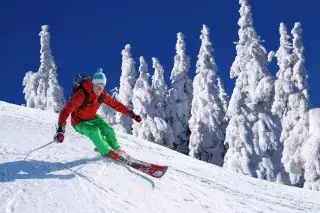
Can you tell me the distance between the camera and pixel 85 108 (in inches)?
397

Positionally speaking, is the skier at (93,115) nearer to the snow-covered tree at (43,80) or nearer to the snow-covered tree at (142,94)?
the snow-covered tree at (142,94)

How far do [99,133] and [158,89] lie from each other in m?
33.9

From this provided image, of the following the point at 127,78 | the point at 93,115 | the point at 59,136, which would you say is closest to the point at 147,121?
the point at 127,78

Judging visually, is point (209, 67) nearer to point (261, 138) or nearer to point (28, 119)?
point (261, 138)

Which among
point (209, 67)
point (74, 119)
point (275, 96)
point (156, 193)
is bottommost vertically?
point (156, 193)

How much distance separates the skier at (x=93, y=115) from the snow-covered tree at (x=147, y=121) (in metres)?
28.3

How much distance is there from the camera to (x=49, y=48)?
53406 millimetres

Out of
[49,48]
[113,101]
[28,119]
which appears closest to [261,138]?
[28,119]

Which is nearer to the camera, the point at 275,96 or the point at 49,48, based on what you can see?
the point at 275,96

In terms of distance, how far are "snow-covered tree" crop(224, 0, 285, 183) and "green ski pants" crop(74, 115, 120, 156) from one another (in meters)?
21.8

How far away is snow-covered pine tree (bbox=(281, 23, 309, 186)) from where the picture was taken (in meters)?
Result: 28.8

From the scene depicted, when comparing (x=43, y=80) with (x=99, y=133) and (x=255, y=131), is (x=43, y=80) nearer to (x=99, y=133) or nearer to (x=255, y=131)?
(x=255, y=131)

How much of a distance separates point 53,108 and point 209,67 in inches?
638

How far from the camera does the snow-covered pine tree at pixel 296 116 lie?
2881 cm
